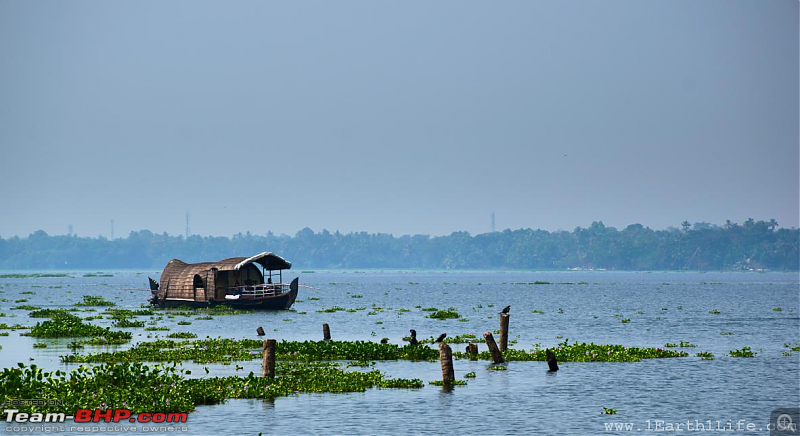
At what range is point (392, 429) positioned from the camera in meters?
30.0

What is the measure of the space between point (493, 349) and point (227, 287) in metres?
50.0

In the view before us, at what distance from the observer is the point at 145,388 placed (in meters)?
31.5

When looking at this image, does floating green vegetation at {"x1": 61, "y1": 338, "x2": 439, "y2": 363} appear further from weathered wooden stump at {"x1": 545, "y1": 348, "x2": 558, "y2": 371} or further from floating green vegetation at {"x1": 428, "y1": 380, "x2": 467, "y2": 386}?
floating green vegetation at {"x1": 428, "y1": 380, "x2": 467, "y2": 386}

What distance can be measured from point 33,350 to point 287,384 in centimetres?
2010

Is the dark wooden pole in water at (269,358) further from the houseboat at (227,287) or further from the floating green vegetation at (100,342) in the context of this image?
the houseboat at (227,287)

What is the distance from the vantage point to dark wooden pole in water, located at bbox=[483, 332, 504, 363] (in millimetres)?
43344

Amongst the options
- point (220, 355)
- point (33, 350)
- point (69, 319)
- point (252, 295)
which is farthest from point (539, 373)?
point (252, 295)

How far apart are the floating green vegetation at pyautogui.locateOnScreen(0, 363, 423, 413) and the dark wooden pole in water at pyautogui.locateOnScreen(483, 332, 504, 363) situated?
678cm

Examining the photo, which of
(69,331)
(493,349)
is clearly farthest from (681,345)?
(69,331)

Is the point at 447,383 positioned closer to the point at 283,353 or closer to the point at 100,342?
the point at 283,353

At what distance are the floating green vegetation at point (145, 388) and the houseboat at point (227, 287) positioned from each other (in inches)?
1989

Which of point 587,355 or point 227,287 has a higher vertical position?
point 227,287

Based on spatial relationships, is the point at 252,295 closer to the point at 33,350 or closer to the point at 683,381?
the point at 33,350

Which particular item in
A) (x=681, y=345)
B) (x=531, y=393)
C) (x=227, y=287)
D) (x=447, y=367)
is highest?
(x=227, y=287)
